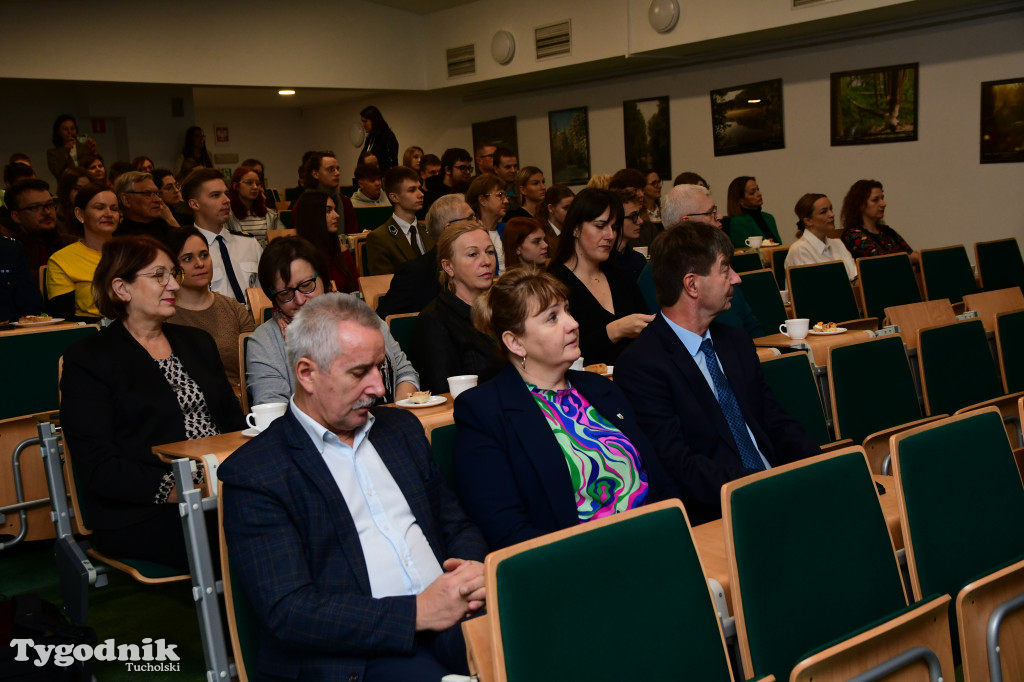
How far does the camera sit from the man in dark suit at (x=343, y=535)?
5.53 feet

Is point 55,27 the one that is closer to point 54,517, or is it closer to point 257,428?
point 54,517

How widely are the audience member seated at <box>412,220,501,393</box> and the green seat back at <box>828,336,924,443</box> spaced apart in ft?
3.98

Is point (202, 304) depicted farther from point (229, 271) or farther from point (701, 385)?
point (701, 385)

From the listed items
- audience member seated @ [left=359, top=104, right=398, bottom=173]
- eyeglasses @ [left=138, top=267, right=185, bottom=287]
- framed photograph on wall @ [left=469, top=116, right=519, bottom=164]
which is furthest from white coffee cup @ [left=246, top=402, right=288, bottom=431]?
framed photograph on wall @ [left=469, top=116, right=519, bottom=164]

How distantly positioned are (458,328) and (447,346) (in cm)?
9

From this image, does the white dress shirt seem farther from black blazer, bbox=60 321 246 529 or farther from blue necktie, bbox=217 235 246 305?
blue necktie, bbox=217 235 246 305

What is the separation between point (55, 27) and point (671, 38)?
6224 mm

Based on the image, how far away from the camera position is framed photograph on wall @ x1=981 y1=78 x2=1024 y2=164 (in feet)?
25.5

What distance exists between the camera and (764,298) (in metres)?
4.82

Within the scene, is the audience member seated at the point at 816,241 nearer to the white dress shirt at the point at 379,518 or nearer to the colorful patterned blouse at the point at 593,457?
the colorful patterned blouse at the point at 593,457

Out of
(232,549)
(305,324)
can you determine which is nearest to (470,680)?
(232,549)

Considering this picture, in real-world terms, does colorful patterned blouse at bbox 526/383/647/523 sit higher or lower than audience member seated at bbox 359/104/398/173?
lower

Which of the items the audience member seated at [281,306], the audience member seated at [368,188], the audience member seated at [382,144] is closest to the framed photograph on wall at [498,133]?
the audience member seated at [382,144]

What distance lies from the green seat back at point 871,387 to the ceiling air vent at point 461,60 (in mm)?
9040
